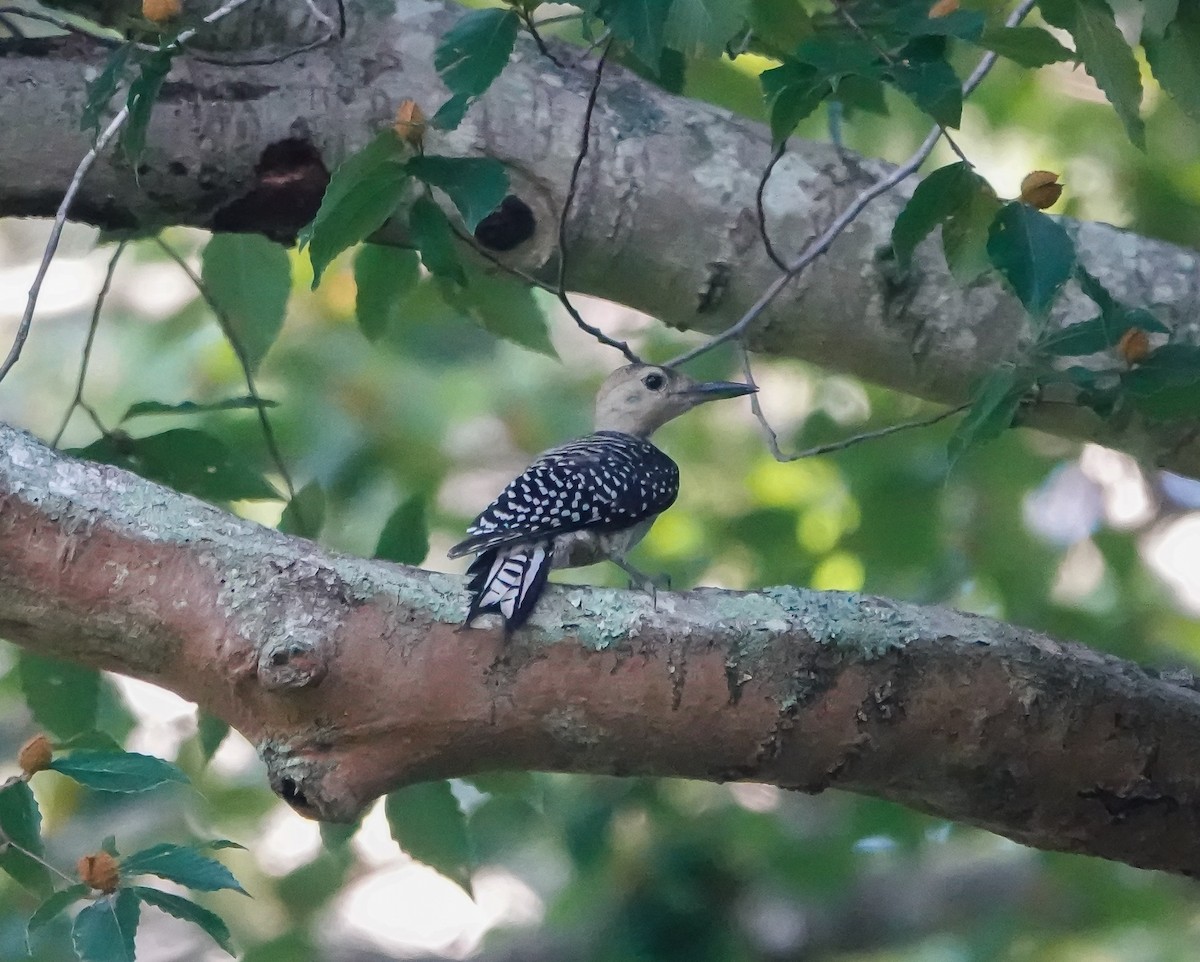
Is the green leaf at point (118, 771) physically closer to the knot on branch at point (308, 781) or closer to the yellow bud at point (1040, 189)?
the knot on branch at point (308, 781)

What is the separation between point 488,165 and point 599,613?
656 millimetres

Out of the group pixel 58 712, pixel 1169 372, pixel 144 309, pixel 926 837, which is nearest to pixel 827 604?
pixel 1169 372

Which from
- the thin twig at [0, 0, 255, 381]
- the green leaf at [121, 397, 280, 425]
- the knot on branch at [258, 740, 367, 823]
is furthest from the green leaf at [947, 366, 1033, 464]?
the thin twig at [0, 0, 255, 381]

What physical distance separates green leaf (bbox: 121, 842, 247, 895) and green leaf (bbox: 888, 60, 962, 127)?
1.31 meters

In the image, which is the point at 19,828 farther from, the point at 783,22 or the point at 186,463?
the point at 783,22

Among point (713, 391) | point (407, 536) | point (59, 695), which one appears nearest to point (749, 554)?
point (713, 391)

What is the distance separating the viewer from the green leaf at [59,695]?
8.49 ft

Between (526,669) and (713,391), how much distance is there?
6.60ft

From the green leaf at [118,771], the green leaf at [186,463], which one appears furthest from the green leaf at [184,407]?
the green leaf at [118,771]

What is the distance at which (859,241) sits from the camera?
290 cm

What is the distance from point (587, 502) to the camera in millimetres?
2893

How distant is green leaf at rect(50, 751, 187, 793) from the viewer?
1810 mm

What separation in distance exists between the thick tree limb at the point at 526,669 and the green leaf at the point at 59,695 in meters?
0.61

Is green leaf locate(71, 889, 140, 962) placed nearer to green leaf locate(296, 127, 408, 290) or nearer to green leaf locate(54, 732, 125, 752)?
green leaf locate(54, 732, 125, 752)
